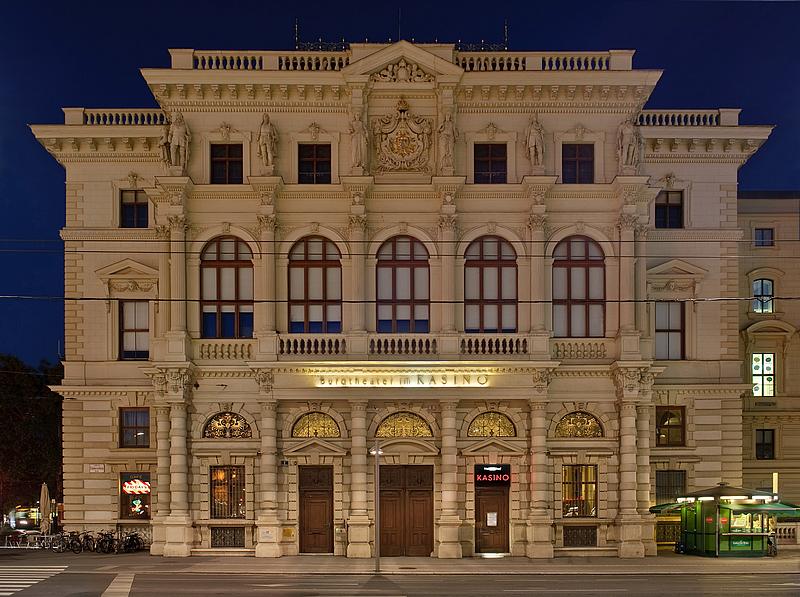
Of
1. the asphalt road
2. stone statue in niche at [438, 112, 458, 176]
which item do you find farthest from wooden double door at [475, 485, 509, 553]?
stone statue in niche at [438, 112, 458, 176]

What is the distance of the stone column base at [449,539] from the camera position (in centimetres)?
3397

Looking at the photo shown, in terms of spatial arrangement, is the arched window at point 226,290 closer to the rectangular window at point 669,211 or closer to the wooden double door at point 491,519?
the wooden double door at point 491,519

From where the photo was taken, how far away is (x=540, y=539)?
34125 mm

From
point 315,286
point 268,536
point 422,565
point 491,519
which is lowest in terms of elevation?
point 422,565

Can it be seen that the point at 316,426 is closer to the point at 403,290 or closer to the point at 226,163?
the point at 403,290

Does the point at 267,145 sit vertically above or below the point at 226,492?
above

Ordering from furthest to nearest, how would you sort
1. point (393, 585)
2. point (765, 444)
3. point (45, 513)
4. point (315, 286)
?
1. point (765, 444)
2. point (45, 513)
3. point (315, 286)
4. point (393, 585)

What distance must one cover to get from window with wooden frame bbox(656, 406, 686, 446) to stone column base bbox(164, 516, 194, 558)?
20260mm

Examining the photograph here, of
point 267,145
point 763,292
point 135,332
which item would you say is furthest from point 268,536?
point 763,292

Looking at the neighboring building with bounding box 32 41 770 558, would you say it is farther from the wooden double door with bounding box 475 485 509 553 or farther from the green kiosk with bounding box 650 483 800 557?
the green kiosk with bounding box 650 483 800 557

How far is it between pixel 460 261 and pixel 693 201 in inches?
444

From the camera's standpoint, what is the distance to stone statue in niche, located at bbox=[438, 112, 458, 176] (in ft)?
115

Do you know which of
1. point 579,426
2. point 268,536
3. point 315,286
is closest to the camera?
point 268,536

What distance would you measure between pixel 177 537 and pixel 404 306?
13022 millimetres
